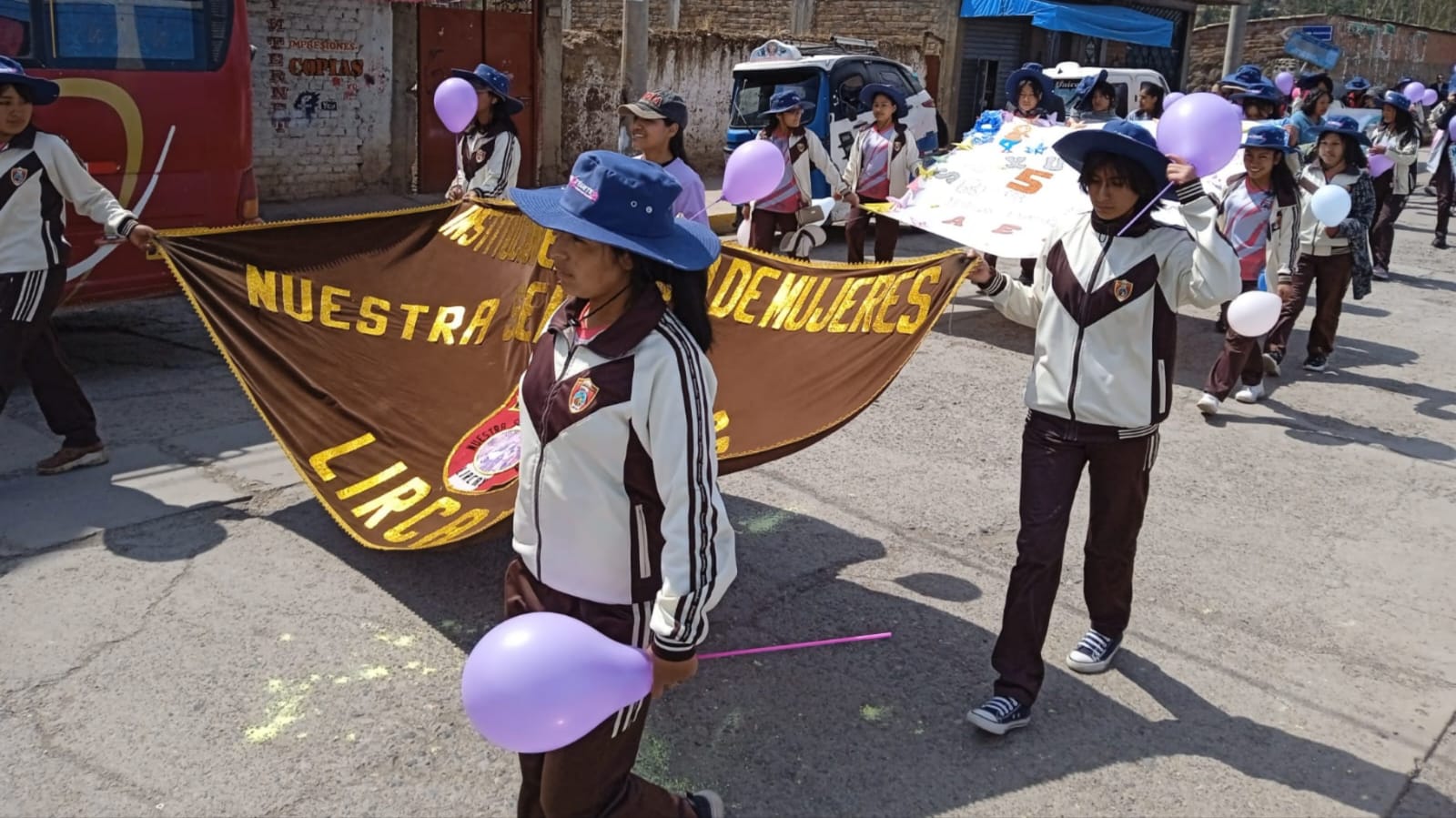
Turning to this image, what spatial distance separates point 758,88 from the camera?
14.4 m

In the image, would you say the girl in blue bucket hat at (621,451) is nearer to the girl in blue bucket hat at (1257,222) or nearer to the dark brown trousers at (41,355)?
the dark brown trousers at (41,355)

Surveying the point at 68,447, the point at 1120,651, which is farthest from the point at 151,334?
the point at 1120,651

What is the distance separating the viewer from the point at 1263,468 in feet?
22.1

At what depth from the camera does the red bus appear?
7.08 m

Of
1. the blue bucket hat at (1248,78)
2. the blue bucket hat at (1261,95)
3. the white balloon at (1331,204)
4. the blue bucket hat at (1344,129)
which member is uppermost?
the blue bucket hat at (1248,78)

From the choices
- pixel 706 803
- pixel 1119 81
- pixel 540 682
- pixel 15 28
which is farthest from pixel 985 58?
pixel 540 682

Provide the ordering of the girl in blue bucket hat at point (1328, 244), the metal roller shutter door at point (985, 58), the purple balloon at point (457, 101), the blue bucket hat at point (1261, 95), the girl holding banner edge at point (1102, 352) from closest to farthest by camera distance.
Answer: the girl holding banner edge at point (1102, 352) < the purple balloon at point (457, 101) < the girl in blue bucket hat at point (1328, 244) < the blue bucket hat at point (1261, 95) < the metal roller shutter door at point (985, 58)

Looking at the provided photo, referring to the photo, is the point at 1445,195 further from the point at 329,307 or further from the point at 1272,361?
the point at 329,307

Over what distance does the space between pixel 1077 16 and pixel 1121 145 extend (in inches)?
887

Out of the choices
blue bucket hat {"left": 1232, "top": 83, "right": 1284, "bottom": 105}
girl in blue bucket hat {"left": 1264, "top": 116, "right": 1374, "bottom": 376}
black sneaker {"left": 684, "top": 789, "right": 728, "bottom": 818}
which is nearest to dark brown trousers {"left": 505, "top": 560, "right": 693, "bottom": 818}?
black sneaker {"left": 684, "top": 789, "right": 728, "bottom": 818}

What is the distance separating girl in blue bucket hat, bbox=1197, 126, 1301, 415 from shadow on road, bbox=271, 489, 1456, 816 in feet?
11.8

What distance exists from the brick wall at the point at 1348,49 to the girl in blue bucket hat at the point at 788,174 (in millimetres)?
29197

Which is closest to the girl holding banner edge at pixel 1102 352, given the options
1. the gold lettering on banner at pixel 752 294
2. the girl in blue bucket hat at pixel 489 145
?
the gold lettering on banner at pixel 752 294

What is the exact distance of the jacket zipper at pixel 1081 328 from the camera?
12.3 feet
